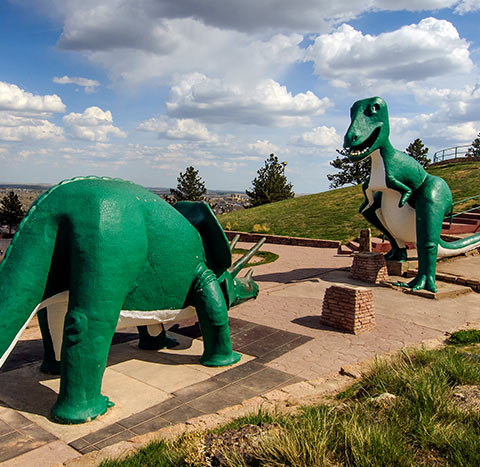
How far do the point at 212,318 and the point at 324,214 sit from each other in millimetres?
19860

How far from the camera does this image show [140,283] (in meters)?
4.76

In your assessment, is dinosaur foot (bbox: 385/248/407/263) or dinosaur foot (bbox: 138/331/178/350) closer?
dinosaur foot (bbox: 138/331/178/350)

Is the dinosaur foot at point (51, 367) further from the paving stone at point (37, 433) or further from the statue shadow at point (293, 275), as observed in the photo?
the statue shadow at point (293, 275)

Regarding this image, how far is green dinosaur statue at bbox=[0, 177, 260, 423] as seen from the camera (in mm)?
4180

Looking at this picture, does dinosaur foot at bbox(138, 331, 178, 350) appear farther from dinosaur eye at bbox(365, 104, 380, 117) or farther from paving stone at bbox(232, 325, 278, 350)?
dinosaur eye at bbox(365, 104, 380, 117)

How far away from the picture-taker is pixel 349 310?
750 centimetres

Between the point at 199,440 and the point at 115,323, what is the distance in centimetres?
157

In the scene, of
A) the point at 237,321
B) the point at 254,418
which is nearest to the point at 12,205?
the point at 237,321

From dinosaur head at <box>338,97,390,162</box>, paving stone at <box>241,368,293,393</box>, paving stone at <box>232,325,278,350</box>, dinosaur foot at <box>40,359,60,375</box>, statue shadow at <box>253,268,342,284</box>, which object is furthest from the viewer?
statue shadow at <box>253,268,342,284</box>

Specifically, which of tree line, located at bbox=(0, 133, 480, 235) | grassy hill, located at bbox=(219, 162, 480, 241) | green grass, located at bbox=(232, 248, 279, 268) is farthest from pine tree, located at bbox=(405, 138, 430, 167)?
green grass, located at bbox=(232, 248, 279, 268)

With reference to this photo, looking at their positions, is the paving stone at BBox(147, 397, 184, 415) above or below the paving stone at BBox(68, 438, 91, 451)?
below

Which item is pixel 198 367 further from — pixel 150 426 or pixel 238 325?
pixel 238 325

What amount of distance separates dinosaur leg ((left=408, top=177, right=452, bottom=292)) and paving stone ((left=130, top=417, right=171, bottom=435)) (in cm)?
732

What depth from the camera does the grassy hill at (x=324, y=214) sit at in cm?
2177
